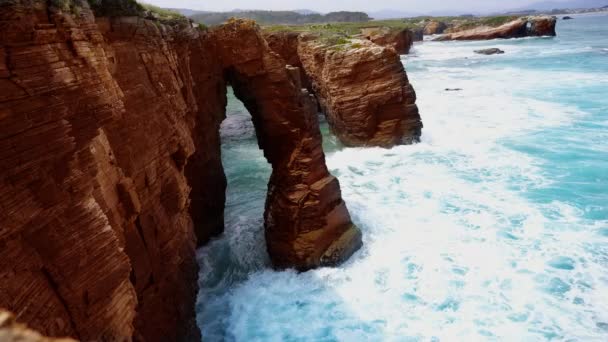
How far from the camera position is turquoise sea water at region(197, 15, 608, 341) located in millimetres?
10602

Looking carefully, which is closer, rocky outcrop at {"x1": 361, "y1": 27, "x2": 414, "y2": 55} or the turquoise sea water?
the turquoise sea water

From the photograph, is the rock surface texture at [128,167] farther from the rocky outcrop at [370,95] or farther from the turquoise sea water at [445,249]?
the rocky outcrop at [370,95]

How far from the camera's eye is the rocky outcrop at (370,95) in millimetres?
22125

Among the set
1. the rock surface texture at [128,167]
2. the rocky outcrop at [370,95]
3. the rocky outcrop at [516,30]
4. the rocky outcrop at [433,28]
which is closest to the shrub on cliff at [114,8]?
the rock surface texture at [128,167]

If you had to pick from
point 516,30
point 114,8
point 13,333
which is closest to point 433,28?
point 516,30

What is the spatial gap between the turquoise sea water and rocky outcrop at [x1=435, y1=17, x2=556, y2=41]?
7281 centimetres

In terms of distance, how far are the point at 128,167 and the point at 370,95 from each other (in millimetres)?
16757

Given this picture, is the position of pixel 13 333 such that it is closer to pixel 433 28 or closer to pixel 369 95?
pixel 369 95

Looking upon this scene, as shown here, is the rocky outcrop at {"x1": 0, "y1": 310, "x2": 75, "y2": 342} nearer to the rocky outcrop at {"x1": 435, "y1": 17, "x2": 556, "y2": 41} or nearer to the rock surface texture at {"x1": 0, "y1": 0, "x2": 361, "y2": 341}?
the rock surface texture at {"x1": 0, "y1": 0, "x2": 361, "y2": 341}

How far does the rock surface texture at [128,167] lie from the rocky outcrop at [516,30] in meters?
91.5

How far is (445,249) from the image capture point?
13273 mm

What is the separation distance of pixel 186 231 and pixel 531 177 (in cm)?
1529

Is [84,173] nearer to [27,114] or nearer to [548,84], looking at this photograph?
[27,114]

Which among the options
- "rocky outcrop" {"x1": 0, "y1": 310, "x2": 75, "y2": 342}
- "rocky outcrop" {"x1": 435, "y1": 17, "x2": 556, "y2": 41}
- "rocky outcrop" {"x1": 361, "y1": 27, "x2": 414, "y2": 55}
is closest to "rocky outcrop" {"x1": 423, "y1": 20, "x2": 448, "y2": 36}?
"rocky outcrop" {"x1": 435, "y1": 17, "x2": 556, "y2": 41}
